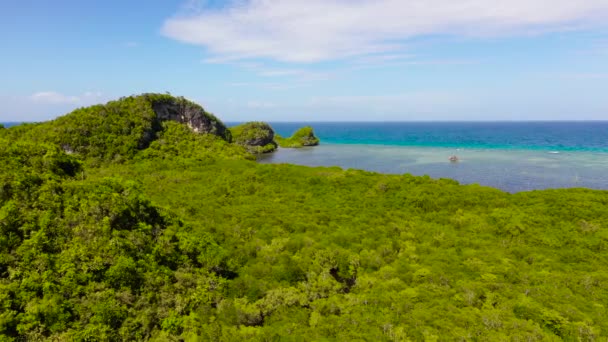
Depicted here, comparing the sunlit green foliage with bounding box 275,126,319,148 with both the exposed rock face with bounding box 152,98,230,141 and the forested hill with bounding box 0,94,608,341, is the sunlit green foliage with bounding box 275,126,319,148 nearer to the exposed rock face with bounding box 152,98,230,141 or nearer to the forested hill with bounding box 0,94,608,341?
the exposed rock face with bounding box 152,98,230,141

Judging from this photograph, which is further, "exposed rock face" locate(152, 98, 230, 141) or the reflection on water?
"exposed rock face" locate(152, 98, 230, 141)

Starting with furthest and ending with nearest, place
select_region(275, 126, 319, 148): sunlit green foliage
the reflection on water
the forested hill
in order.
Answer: select_region(275, 126, 319, 148): sunlit green foliage, the reflection on water, the forested hill

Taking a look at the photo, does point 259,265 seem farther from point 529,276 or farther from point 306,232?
point 529,276

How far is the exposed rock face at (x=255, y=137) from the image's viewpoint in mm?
139375

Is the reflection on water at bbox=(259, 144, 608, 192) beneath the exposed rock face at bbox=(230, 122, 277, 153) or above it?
beneath

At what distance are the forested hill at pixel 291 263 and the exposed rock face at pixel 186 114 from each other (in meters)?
51.3

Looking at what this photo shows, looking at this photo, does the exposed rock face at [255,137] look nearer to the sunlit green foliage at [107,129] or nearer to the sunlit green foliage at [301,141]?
the sunlit green foliage at [301,141]

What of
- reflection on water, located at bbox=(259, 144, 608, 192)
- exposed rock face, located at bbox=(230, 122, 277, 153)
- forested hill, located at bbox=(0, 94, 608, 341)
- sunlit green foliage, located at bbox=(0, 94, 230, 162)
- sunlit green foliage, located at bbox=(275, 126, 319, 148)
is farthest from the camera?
sunlit green foliage, located at bbox=(275, 126, 319, 148)

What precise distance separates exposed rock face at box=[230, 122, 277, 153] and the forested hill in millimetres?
91887

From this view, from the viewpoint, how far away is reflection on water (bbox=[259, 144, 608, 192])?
77.1 metres

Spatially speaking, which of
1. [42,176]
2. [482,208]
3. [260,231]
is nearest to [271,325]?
[260,231]

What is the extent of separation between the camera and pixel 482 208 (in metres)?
43.1

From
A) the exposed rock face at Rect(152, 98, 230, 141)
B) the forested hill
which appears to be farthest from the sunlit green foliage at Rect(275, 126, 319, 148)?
the forested hill

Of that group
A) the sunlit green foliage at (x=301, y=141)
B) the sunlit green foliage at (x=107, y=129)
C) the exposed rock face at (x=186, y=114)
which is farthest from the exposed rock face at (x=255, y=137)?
the sunlit green foliage at (x=107, y=129)
